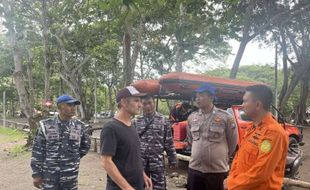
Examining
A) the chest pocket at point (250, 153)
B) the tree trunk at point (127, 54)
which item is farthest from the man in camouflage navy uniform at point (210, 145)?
the tree trunk at point (127, 54)

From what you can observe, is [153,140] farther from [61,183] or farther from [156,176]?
[61,183]

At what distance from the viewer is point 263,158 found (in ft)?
10.3

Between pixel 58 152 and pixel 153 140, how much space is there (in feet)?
3.93

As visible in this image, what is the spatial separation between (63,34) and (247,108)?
1973 centimetres

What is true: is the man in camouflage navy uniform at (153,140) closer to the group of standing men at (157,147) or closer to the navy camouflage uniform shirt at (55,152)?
the group of standing men at (157,147)

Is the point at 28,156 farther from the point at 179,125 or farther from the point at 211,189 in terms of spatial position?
the point at 211,189

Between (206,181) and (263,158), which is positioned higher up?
(263,158)

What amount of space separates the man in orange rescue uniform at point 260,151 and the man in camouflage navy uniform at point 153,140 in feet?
6.60

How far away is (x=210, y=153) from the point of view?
486cm

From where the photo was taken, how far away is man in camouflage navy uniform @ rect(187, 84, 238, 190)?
486 centimetres

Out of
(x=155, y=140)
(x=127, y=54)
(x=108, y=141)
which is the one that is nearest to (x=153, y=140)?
(x=155, y=140)

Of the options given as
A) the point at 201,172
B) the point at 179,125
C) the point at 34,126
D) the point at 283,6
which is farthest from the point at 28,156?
the point at 283,6

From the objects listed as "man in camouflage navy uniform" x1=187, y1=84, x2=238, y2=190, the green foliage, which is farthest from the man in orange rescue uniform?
the green foliage

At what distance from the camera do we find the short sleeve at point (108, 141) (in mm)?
3730
